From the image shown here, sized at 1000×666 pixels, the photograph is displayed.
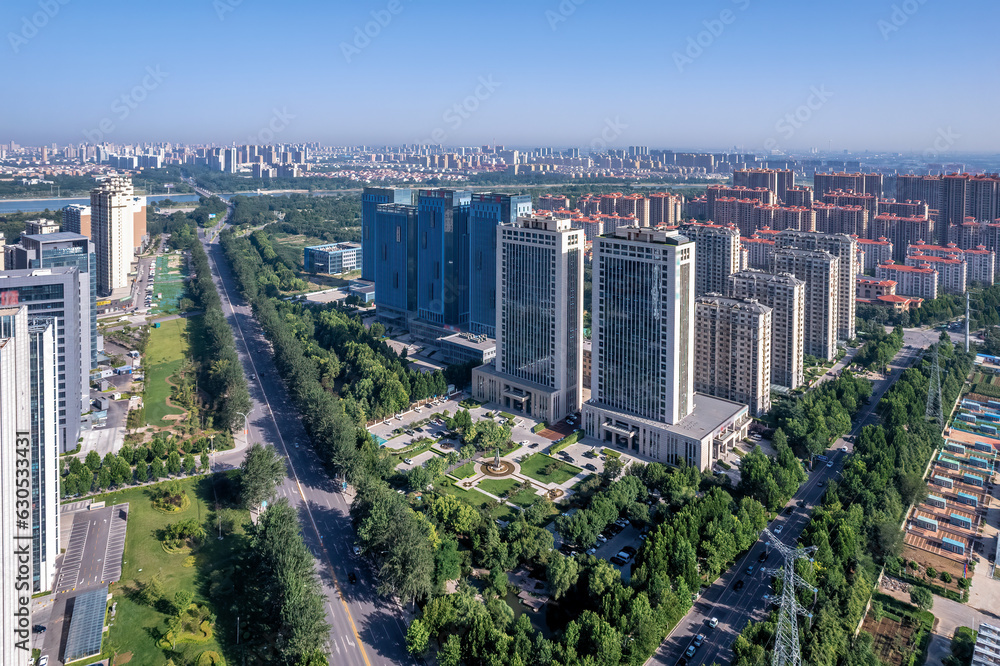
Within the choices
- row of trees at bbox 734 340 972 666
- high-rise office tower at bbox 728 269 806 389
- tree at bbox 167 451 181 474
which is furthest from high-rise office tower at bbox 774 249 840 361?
tree at bbox 167 451 181 474

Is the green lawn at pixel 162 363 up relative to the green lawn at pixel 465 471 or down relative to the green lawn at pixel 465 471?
up

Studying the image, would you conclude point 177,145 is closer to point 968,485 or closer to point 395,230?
point 395,230

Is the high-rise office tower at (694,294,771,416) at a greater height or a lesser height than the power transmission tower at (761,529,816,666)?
greater

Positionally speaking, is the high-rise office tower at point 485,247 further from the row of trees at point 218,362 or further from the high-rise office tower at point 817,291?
the high-rise office tower at point 817,291

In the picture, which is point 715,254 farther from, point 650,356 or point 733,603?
point 733,603

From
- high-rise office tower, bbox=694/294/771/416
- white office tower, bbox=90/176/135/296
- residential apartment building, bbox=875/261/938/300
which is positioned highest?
white office tower, bbox=90/176/135/296

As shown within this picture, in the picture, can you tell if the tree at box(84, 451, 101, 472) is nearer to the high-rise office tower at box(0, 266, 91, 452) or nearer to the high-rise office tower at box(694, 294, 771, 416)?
the high-rise office tower at box(0, 266, 91, 452)

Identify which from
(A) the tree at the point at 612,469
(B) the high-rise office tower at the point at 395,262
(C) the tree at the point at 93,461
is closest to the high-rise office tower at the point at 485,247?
(B) the high-rise office tower at the point at 395,262
